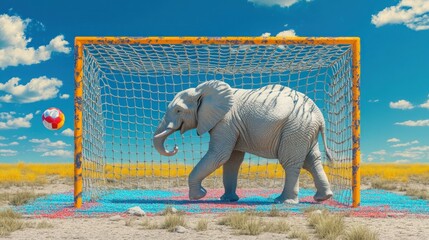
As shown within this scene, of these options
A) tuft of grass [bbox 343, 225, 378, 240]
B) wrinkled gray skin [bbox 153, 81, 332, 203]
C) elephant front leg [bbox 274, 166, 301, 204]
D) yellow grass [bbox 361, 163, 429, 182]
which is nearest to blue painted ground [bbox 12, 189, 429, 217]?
elephant front leg [bbox 274, 166, 301, 204]

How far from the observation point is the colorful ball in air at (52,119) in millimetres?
10477

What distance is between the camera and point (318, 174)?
9.59 meters

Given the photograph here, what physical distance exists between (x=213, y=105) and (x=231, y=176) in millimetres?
1475

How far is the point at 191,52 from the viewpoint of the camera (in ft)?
31.9

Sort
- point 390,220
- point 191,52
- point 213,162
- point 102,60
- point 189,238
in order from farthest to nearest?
point 102,60 < point 191,52 < point 213,162 < point 390,220 < point 189,238

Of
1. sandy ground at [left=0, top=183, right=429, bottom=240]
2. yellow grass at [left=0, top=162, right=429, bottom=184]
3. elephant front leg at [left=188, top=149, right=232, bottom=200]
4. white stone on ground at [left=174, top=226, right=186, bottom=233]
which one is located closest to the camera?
sandy ground at [left=0, top=183, right=429, bottom=240]

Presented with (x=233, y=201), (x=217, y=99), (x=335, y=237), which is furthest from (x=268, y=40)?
(x=335, y=237)

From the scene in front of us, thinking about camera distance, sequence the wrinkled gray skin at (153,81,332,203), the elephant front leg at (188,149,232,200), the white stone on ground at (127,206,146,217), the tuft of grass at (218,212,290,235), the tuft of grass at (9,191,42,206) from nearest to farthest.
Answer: the tuft of grass at (218,212,290,235) < the white stone on ground at (127,206,146,217) < the elephant front leg at (188,149,232,200) < the wrinkled gray skin at (153,81,332,203) < the tuft of grass at (9,191,42,206)

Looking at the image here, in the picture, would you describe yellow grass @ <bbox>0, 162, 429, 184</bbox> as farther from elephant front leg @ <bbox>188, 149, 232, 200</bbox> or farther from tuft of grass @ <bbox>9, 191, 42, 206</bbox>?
elephant front leg @ <bbox>188, 149, 232, 200</bbox>

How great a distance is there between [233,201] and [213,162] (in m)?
1.11

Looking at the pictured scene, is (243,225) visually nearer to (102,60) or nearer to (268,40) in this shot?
(268,40)

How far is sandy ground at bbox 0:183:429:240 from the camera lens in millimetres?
5914

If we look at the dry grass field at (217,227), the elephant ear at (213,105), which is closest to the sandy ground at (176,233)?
the dry grass field at (217,227)

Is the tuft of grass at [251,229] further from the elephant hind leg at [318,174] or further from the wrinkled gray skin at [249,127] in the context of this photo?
the elephant hind leg at [318,174]
